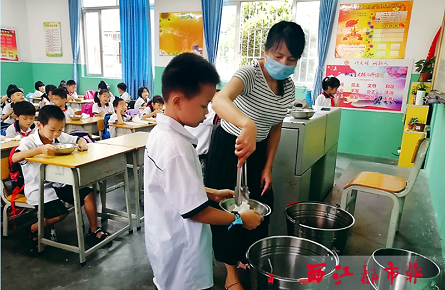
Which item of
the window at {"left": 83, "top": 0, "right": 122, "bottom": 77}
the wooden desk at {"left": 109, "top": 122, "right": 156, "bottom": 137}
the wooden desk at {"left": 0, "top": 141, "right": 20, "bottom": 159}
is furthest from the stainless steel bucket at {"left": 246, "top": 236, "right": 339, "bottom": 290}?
the window at {"left": 83, "top": 0, "right": 122, "bottom": 77}

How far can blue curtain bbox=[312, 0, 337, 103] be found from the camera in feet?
17.4

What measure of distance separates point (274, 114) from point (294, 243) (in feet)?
Answer: 2.07

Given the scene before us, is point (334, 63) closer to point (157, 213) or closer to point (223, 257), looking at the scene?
point (223, 257)

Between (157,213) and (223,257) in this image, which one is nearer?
(157,213)

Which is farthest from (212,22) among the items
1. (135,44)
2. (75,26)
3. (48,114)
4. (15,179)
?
(15,179)

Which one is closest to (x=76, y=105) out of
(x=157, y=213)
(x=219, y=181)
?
(x=219, y=181)

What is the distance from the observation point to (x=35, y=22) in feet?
27.7

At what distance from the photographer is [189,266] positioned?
3.41 feet

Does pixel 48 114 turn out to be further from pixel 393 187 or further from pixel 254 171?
pixel 393 187

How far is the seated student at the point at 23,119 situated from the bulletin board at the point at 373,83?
4.23 m

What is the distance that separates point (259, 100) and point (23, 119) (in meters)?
2.57

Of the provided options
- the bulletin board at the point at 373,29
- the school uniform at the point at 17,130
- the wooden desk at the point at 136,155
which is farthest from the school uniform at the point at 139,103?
the bulletin board at the point at 373,29

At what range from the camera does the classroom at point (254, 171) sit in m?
1.04

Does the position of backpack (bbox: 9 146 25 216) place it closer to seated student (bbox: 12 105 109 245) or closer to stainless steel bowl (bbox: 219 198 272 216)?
seated student (bbox: 12 105 109 245)
